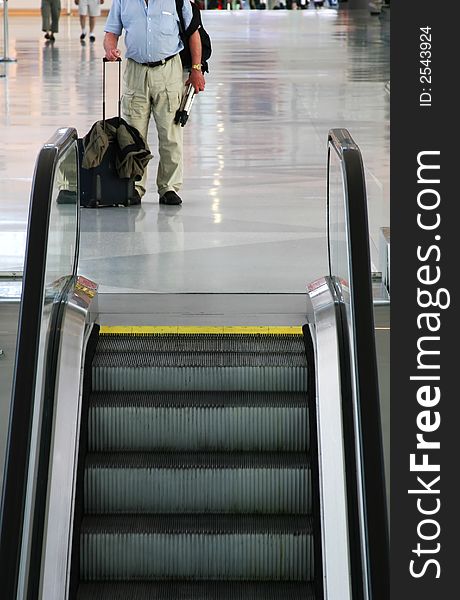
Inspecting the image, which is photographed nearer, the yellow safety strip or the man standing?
the yellow safety strip

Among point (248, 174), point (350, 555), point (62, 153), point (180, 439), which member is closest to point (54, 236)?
point (62, 153)

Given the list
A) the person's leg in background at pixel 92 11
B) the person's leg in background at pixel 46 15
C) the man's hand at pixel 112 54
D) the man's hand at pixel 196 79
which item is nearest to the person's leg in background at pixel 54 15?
the person's leg in background at pixel 46 15

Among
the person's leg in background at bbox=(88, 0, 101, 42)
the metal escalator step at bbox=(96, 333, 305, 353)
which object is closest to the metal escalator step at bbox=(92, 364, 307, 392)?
the metal escalator step at bbox=(96, 333, 305, 353)

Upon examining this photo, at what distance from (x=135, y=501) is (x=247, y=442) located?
65 cm

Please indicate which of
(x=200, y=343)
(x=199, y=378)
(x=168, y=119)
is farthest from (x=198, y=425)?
(x=168, y=119)

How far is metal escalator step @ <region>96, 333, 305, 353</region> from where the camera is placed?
6.59m

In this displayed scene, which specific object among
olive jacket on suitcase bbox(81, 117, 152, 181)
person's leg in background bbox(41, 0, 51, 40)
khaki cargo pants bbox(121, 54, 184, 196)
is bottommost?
olive jacket on suitcase bbox(81, 117, 152, 181)

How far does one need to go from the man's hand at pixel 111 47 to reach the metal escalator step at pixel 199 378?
4.23 meters

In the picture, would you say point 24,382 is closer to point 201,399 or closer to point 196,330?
point 201,399

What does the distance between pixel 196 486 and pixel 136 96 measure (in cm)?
483

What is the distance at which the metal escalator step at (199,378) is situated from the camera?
6.37 m

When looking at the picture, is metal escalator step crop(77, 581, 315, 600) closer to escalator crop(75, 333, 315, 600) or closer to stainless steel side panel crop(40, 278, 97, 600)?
escalator crop(75, 333, 315, 600)

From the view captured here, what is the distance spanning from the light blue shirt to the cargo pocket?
31 cm

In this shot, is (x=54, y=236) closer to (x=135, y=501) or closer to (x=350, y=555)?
(x=135, y=501)
